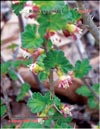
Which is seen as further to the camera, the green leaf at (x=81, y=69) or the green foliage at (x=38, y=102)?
the green leaf at (x=81, y=69)

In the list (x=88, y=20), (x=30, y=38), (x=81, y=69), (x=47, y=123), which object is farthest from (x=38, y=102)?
(x=81, y=69)

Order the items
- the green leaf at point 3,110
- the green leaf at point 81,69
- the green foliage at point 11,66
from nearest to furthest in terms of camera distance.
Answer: the green leaf at point 81,69 < the green leaf at point 3,110 < the green foliage at point 11,66

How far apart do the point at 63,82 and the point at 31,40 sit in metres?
0.19

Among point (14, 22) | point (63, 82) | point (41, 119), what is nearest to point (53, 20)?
point (63, 82)

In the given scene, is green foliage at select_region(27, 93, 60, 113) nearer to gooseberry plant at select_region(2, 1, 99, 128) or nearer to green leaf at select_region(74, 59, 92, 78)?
gooseberry plant at select_region(2, 1, 99, 128)

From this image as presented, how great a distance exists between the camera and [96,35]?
1.36 metres

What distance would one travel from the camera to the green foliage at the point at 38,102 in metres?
1.13

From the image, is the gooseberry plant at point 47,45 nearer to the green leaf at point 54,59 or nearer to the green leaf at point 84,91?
the green leaf at point 54,59

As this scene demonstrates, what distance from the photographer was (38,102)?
3.76 feet

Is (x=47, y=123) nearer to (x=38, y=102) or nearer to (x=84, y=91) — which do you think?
(x=38, y=102)

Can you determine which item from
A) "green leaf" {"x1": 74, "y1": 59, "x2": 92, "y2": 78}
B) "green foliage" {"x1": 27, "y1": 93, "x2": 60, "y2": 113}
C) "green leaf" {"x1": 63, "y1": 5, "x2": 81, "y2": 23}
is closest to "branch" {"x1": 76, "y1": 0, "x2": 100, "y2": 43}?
"green leaf" {"x1": 63, "y1": 5, "x2": 81, "y2": 23}

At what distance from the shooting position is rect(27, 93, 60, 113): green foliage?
113 cm

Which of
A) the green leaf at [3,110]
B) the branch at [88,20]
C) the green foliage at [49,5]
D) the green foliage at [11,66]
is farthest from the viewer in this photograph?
the green foliage at [11,66]

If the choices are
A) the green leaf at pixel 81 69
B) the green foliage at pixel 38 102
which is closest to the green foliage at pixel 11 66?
the green leaf at pixel 81 69
